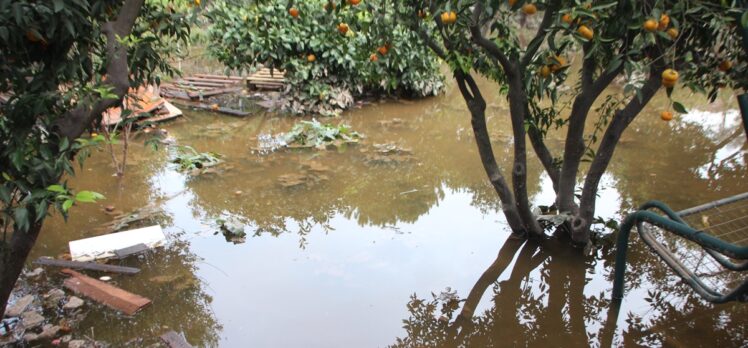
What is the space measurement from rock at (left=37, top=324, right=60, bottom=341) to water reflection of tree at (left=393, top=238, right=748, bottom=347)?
7.21 feet

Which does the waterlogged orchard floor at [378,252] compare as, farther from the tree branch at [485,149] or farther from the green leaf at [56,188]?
the green leaf at [56,188]

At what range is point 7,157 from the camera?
2209 millimetres

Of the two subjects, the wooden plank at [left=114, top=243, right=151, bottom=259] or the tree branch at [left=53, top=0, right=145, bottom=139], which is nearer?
the tree branch at [left=53, top=0, right=145, bottom=139]

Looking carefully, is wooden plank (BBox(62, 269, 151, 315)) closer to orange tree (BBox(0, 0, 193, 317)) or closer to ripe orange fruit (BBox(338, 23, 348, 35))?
orange tree (BBox(0, 0, 193, 317))

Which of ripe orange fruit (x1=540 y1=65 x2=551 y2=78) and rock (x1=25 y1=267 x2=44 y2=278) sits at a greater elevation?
ripe orange fruit (x1=540 y1=65 x2=551 y2=78)

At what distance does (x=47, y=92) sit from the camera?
2164 millimetres

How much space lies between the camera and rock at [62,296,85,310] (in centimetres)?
363

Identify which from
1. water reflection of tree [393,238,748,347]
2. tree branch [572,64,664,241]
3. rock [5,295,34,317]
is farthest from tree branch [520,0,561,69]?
rock [5,295,34,317]

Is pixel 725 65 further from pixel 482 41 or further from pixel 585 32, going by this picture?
pixel 482 41

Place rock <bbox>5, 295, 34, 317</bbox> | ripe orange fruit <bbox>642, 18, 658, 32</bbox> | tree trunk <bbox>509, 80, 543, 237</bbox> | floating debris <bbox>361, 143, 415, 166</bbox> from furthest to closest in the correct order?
floating debris <bbox>361, 143, 415, 166</bbox> < tree trunk <bbox>509, 80, 543, 237</bbox> < rock <bbox>5, 295, 34, 317</bbox> < ripe orange fruit <bbox>642, 18, 658, 32</bbox>

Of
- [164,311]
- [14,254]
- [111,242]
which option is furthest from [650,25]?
[111,242]

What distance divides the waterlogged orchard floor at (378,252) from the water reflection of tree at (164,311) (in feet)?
0.04

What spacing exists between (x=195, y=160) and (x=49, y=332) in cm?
337

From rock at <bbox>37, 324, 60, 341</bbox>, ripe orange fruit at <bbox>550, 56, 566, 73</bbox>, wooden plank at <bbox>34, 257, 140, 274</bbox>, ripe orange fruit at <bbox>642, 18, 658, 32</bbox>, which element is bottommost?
rock at <bbox>37, 324, 60, 341</bbox>
